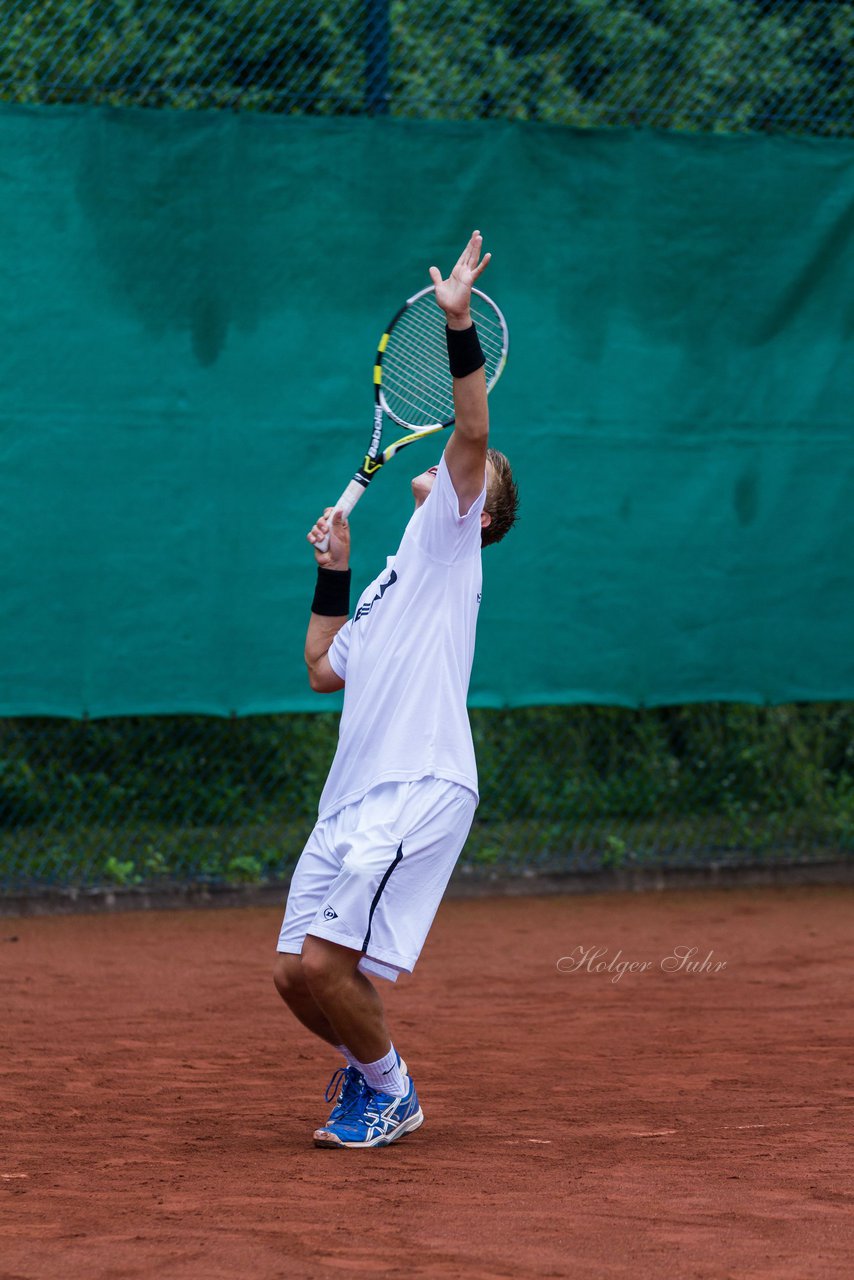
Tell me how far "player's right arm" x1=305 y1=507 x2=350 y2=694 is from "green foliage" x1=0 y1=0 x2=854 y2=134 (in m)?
2.92

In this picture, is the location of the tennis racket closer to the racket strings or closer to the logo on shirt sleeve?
the racket strings

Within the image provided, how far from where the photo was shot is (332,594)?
12.4ft

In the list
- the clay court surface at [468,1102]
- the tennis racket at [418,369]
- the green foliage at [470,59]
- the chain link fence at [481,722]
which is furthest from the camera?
the chain link fence at [481,722]

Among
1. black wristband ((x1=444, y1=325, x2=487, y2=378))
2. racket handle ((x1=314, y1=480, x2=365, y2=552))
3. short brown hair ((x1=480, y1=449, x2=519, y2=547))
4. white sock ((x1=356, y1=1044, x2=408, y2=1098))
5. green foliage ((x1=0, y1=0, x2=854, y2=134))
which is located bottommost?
white sock ((x1=356, y1=1044, x2=408, y2=1098))

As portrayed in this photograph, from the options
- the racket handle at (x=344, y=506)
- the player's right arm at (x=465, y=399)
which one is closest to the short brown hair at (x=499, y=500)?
the player's right arm at (x=465, y=399)

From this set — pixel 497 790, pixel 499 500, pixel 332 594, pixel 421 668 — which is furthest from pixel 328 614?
pixel 497 790

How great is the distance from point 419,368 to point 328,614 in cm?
109

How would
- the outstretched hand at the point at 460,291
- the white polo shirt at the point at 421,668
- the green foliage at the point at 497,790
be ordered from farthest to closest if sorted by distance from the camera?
the green foliage at the point at 497,790
the white polo shirt at the point at 421,668
the outstretched hand at the point at 460,291

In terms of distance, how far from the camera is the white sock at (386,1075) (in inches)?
138

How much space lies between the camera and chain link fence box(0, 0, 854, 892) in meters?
6.09

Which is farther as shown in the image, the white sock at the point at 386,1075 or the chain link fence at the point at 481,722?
the chain link fence at the point at 481,722

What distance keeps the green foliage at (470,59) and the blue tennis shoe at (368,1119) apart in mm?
3910

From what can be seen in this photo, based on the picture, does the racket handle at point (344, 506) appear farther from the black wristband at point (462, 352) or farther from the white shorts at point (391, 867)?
the white shorts at point (391, 867)

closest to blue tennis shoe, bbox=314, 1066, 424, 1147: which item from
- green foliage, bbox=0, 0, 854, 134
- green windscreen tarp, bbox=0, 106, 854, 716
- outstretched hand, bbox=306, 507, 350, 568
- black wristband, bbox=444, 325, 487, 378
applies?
outstretched hand, bbox=306, 507, 350, 568
